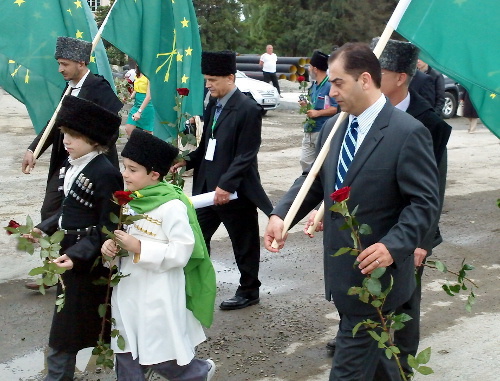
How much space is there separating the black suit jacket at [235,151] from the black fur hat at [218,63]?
24cm

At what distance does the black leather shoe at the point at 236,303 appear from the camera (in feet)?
20.6

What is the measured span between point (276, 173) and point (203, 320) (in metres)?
8.52

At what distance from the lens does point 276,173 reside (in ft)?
41.2

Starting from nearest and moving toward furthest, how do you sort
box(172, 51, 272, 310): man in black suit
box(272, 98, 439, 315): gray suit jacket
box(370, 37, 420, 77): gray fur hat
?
1. box(272, 98, 439, 315): gray suit jacket
2. box(370, 37, 420, 77): gray fur hat
3. box(172, 51, 272, 310): man in black suit

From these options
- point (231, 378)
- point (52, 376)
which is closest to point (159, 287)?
point (52, 376)

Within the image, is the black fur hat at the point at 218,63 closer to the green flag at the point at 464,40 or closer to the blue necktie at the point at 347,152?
the green flag at the point at 464,40

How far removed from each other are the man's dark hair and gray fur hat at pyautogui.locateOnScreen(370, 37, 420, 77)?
80 cm

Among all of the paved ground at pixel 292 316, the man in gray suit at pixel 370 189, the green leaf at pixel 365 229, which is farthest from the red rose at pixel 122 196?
the paved ground at pixel 292 316

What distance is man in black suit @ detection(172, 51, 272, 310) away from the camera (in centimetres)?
596

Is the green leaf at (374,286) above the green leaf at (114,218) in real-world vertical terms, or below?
below

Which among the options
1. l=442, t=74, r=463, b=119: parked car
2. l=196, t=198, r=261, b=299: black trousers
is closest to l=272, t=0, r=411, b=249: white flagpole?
l=196, t=198, r=261, b=299: black trousers

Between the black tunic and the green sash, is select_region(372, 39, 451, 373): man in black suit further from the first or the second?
the black tunic

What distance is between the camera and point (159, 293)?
13.0 feet

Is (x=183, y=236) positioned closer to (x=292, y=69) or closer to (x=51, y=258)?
(x=51, y=258)
